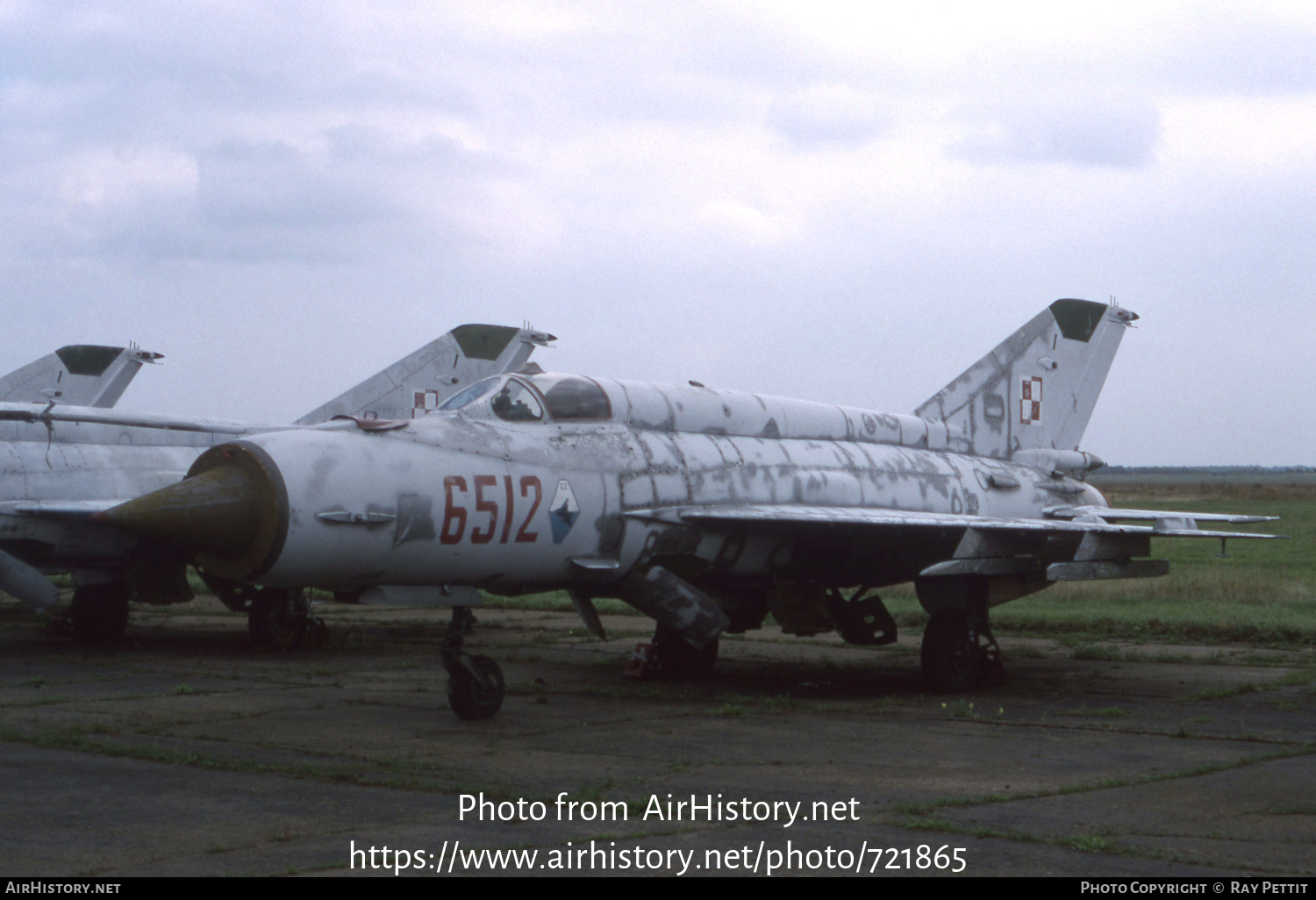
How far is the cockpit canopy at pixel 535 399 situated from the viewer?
1067cm

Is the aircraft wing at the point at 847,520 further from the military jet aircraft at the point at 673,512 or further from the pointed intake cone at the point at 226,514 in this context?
the pointed intake cone at the point at 226,514

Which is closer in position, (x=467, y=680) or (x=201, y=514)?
(x=201, y=514)

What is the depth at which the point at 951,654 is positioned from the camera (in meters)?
12.2

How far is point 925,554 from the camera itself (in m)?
12.6

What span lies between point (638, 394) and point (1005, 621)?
8.71 m

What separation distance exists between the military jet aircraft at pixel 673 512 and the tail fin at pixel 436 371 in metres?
6.86

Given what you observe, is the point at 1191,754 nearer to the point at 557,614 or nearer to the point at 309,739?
the point at 309,739

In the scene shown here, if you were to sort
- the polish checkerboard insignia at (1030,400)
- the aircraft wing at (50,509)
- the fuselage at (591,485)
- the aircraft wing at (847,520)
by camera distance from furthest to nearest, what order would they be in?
the polish checkerboard insignia at (1030,400)
the aircraft wing at (50,509)
the aircraft wing at (847,520)
the fuselage at (591,485)

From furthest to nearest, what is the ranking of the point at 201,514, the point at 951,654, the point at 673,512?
the point at 951,654 → the point at 673,512 → the point at 201,514

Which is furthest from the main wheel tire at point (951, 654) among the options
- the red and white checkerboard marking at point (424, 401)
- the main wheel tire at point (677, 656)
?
the red and white checkerboard marking at point (424, 401)

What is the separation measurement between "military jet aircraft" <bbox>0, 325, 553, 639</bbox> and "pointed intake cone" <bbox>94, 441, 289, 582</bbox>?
596 cm

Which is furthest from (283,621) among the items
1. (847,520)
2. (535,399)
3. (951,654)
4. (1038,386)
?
(1038,386)

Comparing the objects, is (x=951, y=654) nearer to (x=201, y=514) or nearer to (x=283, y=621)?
(x=201, y=514)

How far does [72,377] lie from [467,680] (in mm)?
15710
